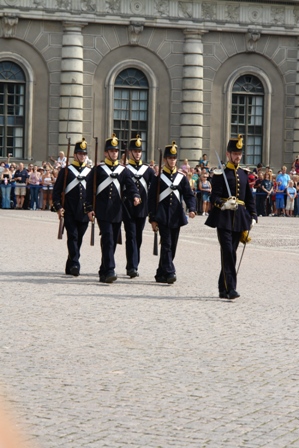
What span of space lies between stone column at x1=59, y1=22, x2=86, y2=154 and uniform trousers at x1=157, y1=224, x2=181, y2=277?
25351 millimetres

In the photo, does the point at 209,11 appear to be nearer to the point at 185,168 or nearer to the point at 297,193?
the point at 185,168

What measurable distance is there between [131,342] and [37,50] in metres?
31.3

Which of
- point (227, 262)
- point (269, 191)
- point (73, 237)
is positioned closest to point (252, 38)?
point (269, 191)

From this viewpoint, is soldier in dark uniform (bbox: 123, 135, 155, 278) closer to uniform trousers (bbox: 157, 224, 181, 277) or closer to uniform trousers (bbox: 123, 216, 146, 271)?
uniform trousers (bbox: 123, 216, 146, 271)

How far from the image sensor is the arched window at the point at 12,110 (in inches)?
1602

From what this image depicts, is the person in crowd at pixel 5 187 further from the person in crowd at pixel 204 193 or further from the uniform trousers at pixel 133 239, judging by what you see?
the uniform trousers at pixel 133 239

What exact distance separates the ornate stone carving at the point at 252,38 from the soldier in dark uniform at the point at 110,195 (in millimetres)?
27357

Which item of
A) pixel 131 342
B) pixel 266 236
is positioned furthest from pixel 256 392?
pixel 266 236

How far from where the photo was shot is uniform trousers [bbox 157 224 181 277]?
15336 mm

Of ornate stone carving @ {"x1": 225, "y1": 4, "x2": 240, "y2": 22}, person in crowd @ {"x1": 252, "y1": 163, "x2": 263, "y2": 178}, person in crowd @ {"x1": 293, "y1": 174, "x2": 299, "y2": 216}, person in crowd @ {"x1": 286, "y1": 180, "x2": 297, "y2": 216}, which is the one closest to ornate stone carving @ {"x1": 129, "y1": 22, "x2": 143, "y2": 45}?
ornate stone carving @ {"x1": 225, "y1": 4, "x2": 240, "y2": 22}

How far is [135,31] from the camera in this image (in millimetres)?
41500

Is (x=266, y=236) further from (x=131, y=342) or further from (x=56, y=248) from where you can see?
(x=131, y=342)

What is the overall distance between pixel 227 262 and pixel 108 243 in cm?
216

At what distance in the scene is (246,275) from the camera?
671 inches
